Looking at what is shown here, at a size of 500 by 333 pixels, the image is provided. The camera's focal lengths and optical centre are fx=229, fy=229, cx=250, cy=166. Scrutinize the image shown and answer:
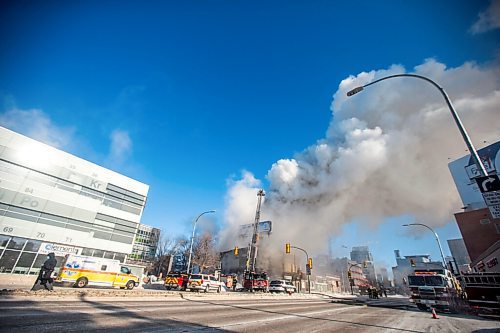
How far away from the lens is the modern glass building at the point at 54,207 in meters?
25.0

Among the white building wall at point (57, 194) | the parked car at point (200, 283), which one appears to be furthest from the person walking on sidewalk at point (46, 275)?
the white building wall at point (57, 194)

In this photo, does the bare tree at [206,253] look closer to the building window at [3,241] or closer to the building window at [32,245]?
the building window at [32,245]

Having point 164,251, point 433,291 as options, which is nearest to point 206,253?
point 164,251

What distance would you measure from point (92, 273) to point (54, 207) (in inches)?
588

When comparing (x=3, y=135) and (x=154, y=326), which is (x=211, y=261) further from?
(x=154, y=326)

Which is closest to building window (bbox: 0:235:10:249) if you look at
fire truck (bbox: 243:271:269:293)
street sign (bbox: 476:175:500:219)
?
fire truck (bbox: 243:271:269:293)

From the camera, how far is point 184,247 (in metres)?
65.4

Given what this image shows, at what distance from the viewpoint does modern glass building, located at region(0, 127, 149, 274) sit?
2505cm

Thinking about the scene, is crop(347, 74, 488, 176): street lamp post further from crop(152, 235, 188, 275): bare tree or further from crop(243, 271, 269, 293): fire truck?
crop(152, 235, 188, 275): bare tree

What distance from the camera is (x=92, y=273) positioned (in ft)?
60.4

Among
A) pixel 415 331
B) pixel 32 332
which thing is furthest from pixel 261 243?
pixel 32 332

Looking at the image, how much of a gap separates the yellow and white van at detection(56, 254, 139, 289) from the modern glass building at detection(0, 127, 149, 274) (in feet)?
41.2

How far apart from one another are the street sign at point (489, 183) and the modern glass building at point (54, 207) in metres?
36.7

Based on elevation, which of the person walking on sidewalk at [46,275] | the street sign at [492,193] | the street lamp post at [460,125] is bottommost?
the person walking on sidewalk at [46,275]
